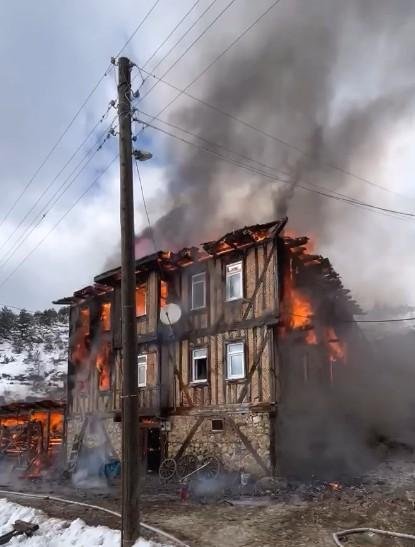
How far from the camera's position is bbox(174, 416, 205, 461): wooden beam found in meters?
Result: 21.3

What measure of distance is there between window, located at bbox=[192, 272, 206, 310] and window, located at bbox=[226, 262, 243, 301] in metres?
1.37

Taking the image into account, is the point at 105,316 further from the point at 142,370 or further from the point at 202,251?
the point at 202,251

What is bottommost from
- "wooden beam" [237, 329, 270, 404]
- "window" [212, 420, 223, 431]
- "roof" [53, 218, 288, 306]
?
"window" [212, 420, 223, 431]

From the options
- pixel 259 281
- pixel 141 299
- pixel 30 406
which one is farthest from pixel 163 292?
pixel 30 406

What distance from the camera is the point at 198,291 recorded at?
76.4 feet

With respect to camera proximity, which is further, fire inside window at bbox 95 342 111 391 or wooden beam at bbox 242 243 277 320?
fire inside window at bbox 95 342 111 391

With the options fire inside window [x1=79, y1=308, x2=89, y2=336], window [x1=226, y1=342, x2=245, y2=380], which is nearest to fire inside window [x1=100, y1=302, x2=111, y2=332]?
fire inside window [x1=79, y1=308, x2=89, y2=336]

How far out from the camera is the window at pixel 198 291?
22.9m

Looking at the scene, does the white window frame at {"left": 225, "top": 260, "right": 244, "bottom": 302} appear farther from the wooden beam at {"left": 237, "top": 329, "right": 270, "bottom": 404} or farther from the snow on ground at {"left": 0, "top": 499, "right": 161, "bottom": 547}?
the snow on ground at {"left": 0, "top": 499, "right": 161, "bottom": 547}

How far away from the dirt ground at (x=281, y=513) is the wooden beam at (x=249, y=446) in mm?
1290

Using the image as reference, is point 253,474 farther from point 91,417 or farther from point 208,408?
point 91,417

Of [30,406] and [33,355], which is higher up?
[33,355]

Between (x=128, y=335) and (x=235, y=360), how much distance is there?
1091 centimetres

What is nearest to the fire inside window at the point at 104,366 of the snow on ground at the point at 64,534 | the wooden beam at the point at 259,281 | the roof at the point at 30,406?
the roof at the point at 30,406
